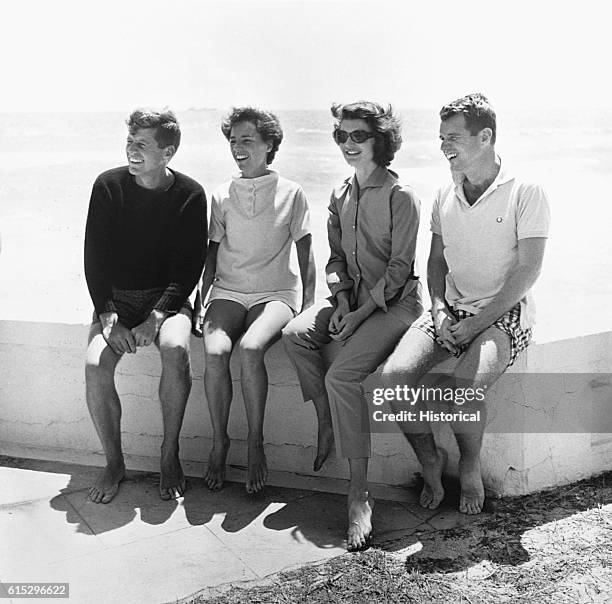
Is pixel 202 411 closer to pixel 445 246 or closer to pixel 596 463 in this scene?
pixel 445 246

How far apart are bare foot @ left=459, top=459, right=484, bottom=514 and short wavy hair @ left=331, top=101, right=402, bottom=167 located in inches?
46.4

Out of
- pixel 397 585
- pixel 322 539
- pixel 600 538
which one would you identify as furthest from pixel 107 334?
pixel 600 538

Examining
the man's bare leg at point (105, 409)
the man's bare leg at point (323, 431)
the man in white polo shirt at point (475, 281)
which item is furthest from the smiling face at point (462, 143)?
the man's bare leg at point (105, 409)

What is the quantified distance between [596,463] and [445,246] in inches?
41.5

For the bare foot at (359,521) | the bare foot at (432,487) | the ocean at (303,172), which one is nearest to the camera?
the bare foot at (359,521)

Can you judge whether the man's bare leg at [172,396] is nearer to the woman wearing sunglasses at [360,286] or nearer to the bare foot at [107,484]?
the bare foot at [107,484]

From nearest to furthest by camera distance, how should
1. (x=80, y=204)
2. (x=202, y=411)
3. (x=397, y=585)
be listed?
(x=397, y=585), (x=202, y=411), (x=80, y=204)

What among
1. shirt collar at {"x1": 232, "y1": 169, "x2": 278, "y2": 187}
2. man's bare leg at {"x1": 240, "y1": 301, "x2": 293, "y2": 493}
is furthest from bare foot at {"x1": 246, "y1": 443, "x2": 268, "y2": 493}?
shirt collar at {"x1": 232, "y1": 169, "x2": 278, "y2": 187}

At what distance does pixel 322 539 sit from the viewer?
2.70 meters

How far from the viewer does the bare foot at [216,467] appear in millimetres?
3123

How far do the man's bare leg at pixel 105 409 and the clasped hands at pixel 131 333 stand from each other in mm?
38

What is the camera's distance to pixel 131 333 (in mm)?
3154

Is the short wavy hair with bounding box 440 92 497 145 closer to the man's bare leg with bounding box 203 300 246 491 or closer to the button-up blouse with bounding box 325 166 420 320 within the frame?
the button-up blouse with bounding box 325 166 420 320

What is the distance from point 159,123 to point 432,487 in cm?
178
